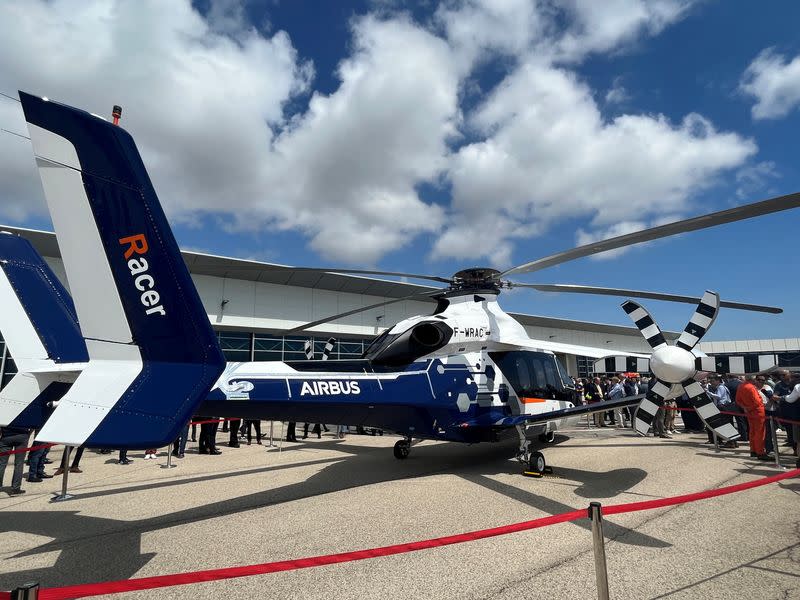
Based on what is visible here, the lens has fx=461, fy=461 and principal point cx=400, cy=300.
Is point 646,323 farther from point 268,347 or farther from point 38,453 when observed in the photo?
point 268,347

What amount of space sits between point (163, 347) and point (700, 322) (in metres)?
7.84

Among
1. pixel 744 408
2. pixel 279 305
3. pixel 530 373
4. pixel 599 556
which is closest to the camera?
pixel 599 556

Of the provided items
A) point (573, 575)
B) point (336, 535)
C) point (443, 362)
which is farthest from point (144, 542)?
point (443, 362)

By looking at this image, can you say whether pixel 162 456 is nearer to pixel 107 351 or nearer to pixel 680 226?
pixel 107 351

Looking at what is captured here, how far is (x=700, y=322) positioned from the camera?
7555 millimetres

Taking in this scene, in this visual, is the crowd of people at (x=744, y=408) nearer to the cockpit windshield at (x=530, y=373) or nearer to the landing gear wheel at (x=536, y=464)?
→ the cockpit windshield at (x=530, y=373)

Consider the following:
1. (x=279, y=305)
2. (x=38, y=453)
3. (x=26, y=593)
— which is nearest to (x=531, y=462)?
(x=26, y=593)

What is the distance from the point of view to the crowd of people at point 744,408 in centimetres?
984

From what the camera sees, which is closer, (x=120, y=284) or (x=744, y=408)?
(x=120, y=284)

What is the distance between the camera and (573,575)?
4258 millimetres

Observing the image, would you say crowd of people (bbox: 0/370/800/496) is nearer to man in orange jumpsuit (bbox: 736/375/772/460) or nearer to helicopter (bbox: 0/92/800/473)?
man in orange jumpsuit (bbox: 736/375/772/460)

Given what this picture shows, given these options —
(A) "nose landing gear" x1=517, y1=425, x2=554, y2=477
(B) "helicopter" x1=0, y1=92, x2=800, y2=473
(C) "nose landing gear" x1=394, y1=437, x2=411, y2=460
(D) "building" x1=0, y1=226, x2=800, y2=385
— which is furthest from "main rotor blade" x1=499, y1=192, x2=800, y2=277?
(D) "building" x1=0, y1=226, x2=800, y2=385

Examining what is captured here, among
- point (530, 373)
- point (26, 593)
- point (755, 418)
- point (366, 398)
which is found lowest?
point (26, 593)

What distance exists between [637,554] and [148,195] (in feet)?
19.5
